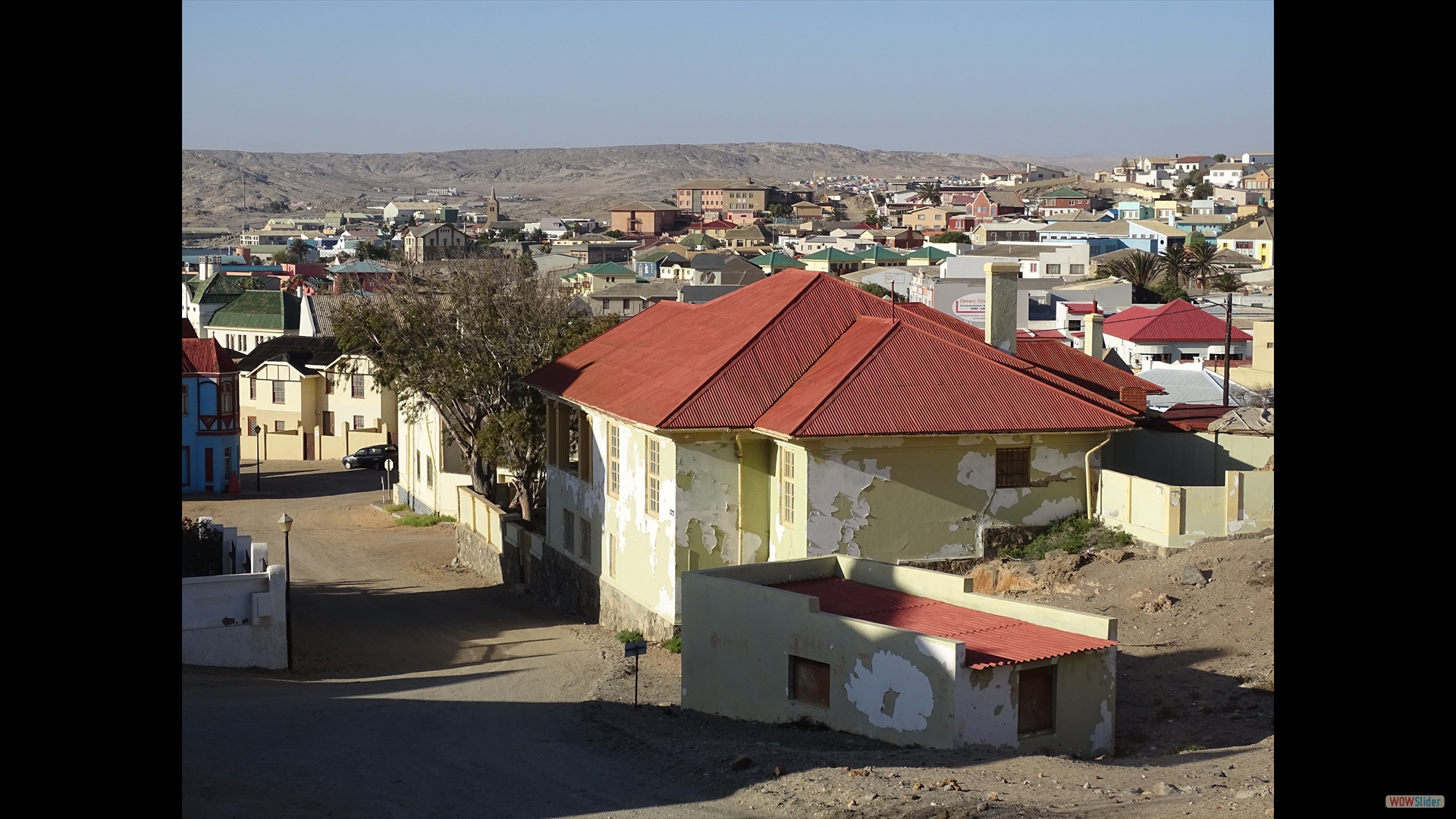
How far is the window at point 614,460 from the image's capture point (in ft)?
92.7

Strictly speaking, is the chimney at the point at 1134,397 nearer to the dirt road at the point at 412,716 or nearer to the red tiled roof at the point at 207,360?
the dirt road at the point at 412,716

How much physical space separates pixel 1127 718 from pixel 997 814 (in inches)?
265

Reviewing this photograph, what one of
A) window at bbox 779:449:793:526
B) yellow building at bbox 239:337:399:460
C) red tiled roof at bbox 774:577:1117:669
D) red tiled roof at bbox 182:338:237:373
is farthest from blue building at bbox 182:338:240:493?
red tiled roof at bbox 774:577:1117:669

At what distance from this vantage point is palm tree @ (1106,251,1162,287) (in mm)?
89562

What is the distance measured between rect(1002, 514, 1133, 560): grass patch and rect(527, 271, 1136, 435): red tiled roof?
1.79m

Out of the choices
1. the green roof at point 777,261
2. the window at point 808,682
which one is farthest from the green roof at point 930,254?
the window at point 808,682

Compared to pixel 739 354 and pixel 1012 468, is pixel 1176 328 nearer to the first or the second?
pixel 1012 468

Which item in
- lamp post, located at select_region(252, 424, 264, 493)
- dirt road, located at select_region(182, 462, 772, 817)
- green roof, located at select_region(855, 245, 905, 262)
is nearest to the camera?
dirt road, located at select_region(182, 462, 772, 817)

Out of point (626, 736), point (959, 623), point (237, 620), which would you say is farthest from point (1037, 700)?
point (237, 620)

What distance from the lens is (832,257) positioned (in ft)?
367

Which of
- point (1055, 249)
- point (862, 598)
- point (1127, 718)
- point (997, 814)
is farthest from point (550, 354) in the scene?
point (1055, 249)

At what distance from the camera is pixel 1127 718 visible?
18.3 metres

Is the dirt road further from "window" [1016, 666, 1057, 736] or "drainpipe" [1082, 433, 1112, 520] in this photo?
"drainpipe" [1082, 433, 1112, 520]
